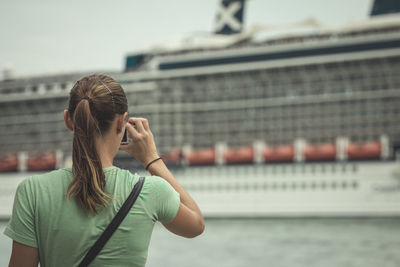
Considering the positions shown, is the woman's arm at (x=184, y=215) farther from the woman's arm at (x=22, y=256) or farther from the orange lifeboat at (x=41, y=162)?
the orange lifeboat at (x=41, y=162)

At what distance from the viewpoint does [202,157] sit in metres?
25.9

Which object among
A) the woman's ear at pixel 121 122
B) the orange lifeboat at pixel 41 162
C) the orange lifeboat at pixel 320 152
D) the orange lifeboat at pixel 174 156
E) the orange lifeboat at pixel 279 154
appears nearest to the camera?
the woman's ear at pixel 121 122

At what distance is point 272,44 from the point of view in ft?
92.6

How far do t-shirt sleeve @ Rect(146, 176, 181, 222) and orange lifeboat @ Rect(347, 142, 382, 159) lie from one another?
24.3m

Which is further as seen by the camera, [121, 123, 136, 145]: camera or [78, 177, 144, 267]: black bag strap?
[121, 123, 136, 145]: camera

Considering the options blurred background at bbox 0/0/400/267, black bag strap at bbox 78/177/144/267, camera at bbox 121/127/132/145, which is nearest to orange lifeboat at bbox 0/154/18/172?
blurred background at bbox 0/0/400/267

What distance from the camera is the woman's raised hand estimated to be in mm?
1450

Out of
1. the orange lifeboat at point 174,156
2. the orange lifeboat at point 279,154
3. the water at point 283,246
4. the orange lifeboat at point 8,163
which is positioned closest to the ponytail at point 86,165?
the water at point 283,246

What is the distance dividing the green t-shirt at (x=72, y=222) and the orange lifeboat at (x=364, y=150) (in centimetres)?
2430

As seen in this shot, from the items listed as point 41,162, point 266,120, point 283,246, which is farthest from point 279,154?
point 41,162

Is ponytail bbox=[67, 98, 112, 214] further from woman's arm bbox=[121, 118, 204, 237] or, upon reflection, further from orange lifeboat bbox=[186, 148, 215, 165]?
orange lifeboat bbox=[186, 148, 215, 165]

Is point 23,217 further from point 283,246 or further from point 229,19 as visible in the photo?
point 229,19

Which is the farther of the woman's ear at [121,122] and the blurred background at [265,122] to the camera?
the blurred background at [265,122]

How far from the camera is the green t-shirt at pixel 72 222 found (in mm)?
1299
